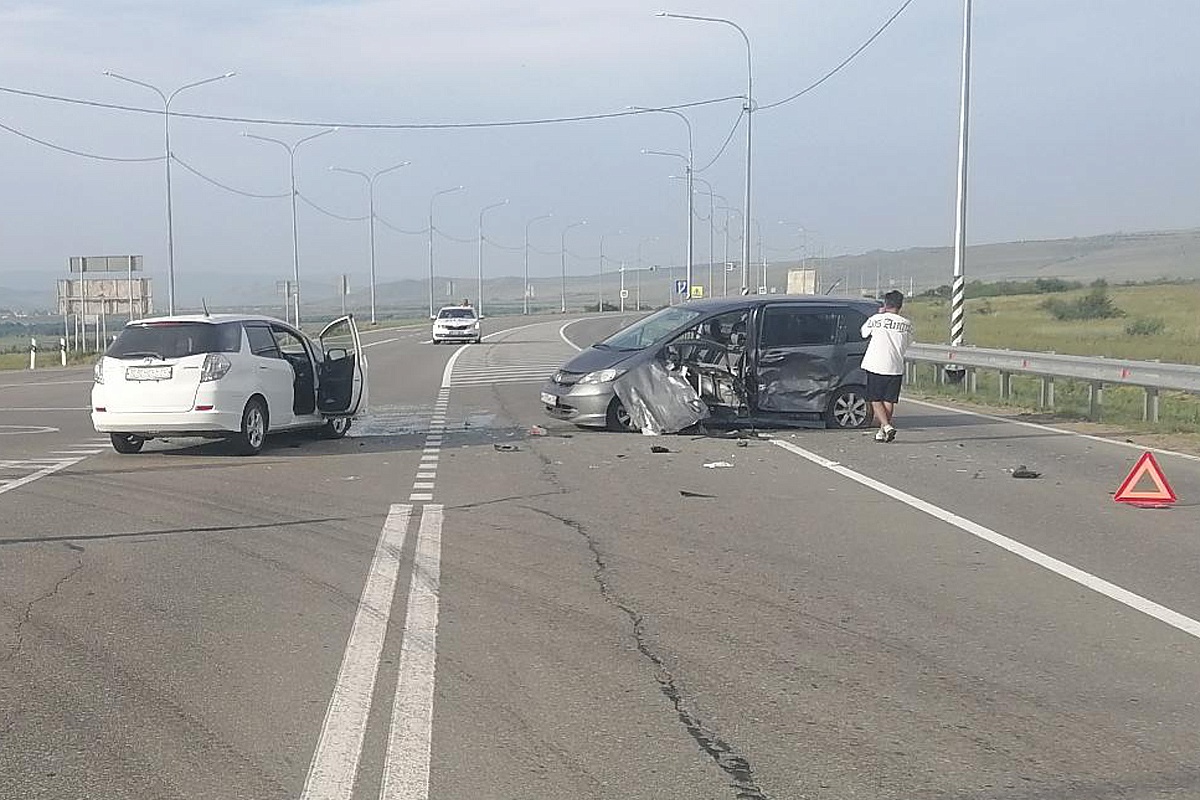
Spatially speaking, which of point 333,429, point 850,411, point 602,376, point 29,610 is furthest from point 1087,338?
point 29,610

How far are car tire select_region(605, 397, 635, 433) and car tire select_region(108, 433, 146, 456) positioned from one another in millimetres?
5649

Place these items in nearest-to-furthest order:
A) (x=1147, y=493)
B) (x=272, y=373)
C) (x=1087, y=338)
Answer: (x=1147, y=493) → (x=272, y=373) → (x=1087, y=338)

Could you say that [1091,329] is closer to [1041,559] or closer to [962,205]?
[962,205]

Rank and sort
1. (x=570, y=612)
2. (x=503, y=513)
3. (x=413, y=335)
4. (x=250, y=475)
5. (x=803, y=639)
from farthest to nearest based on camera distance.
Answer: (x=413, y=335), (x=250, y=475), (x=503, y=513), (x=570, y=612), (x=803, y=639)

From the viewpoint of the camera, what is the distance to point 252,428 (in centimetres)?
1543

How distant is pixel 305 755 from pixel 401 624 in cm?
211

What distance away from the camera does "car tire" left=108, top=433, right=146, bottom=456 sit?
1562 centimetres

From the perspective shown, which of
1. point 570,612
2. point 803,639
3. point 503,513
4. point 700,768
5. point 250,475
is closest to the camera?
point 700,768

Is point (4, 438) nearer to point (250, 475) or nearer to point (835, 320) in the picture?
point (250, 475)

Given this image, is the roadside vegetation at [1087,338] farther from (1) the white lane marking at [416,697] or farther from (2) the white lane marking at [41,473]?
(2) the white lane marking at [41,473]

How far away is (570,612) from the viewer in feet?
25.0

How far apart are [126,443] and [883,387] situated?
29.1ft

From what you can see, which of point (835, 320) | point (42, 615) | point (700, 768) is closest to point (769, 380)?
point (835, 320)

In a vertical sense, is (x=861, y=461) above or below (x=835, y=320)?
below
